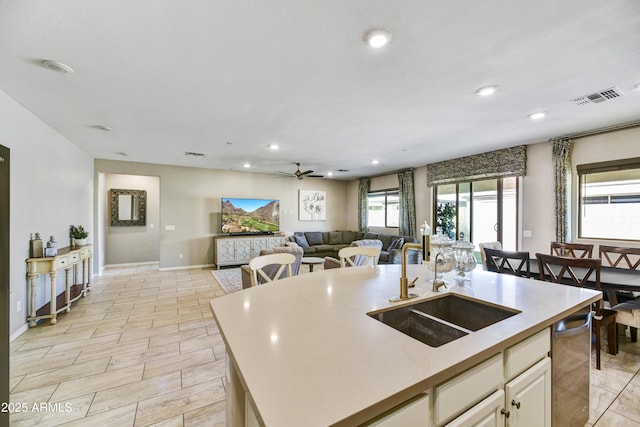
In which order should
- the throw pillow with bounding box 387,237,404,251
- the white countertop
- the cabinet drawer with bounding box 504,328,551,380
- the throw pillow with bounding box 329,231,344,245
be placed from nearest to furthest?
1. the white countertop
2. the cabinet drawer with bounding box 504,328,551,380
3. the throw pillow with bounding box 387,237,404,251
4. the throw pillow with bounding box 329,231,344,245

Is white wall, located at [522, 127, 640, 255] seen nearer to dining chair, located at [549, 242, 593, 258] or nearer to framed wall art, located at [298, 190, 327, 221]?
dining chair, located at [549, 242, 593, 258]

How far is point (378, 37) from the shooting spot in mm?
1832

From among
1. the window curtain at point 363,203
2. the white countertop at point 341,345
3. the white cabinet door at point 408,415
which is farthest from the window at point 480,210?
the white cabinet door at point 408,415

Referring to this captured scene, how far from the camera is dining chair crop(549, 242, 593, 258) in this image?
347cm

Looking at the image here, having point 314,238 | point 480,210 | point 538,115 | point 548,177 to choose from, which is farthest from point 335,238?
point 538,115

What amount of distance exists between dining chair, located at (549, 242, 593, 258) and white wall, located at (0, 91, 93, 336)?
683 cm

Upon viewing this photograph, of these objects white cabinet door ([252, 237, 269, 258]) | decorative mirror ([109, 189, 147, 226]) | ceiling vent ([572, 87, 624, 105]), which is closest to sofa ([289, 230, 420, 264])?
white cabinet door ([252, 237, 269, 258])

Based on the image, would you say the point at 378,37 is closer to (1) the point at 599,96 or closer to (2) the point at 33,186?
(1) the point at 599,96

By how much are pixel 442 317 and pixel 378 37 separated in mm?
1938

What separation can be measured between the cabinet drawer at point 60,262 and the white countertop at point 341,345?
3.29m

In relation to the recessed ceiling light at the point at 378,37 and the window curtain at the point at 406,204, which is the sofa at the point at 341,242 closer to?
the window curtain at the point at 406,204

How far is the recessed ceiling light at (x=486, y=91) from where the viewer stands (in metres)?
2.55

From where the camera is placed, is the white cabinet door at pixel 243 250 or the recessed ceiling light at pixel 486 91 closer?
the recessed ceiling light at pixel 486 91

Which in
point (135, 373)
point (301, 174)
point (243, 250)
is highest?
point (301, 174)
